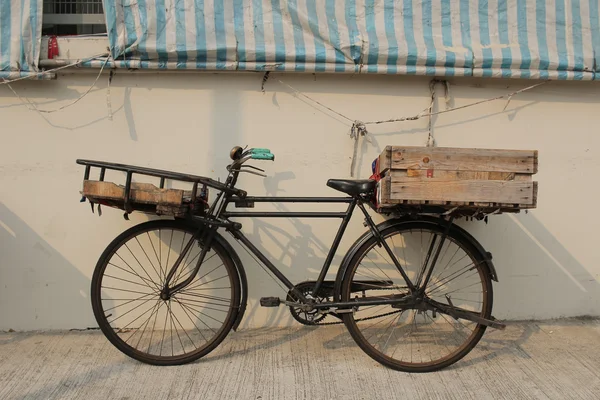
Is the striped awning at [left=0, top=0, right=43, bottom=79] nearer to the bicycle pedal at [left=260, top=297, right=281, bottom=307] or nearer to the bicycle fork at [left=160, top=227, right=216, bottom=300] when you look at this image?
the bicycle fork at [left=160, top=227, right=216, bottom=300]

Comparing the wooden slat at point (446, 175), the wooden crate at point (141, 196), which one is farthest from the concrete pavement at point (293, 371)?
the wooden slat at point (446, 175)

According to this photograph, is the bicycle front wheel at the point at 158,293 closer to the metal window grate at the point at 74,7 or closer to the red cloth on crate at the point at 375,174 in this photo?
the red cloth on crate at the point at 375,174

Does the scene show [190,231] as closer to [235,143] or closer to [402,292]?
[235,143]

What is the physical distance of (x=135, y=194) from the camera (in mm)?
3547

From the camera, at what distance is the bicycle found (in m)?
3.76

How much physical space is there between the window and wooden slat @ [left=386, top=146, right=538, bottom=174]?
94.3 inches

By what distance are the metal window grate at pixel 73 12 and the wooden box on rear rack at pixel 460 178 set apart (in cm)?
243

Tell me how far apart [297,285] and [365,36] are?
1.74 m

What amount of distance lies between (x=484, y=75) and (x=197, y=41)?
1961 millimetres

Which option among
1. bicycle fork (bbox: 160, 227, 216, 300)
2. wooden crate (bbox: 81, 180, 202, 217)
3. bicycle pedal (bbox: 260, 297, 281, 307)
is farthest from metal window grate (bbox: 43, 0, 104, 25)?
bicycle pedal (bbox: 260, 297, 281, 307)

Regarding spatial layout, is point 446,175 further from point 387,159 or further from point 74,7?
point 74,7

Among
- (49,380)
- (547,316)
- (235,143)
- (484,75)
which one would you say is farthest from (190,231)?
(547,316)

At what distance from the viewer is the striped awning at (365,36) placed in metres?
4.04

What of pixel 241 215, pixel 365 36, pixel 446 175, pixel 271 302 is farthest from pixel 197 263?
pixel 365 36
